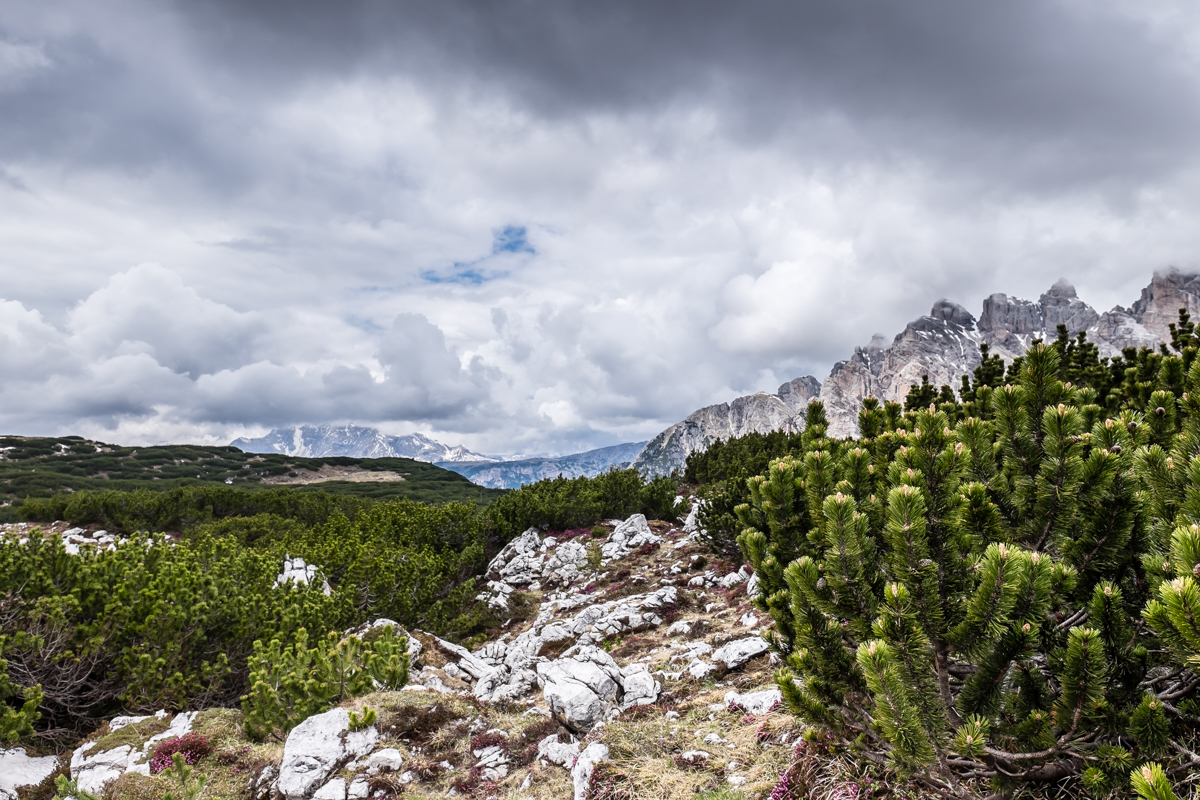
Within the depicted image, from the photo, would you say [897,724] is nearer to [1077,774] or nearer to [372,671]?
[1077,774]

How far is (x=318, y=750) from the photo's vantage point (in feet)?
23.9

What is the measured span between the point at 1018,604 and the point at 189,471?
11578cm

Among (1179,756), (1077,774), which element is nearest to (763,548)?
(1077,774)

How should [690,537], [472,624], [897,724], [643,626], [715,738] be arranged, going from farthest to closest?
[690,537]
[472,624]
[643,626]
[715,738]
[897,724]

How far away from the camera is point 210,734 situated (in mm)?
8414

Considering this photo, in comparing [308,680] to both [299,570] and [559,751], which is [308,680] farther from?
[299,570]

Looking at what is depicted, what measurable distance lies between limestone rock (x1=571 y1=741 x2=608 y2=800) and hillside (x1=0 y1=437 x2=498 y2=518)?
2431 inches

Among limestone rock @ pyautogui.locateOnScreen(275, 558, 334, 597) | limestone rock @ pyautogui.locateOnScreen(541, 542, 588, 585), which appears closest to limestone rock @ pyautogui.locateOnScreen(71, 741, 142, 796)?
limestone rock @ pyautogui.locateOnScreen(275, 558, 334, 597)

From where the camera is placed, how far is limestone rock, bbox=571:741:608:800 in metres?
6.07

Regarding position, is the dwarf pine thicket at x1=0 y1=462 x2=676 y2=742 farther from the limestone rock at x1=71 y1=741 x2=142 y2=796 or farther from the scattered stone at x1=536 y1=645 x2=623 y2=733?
the scattered stone at x1=536 y1=645 x2=623 y2=733

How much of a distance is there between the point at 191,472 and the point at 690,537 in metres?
101

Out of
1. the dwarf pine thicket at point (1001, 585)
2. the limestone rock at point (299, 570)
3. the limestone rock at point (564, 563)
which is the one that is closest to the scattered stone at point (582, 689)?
the dwarf pine thicket at point (1001, 585)

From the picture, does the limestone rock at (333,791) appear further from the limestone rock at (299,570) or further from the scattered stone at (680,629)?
the limestone rock at (299,570)

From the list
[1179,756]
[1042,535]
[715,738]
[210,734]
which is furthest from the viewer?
[210,734]
